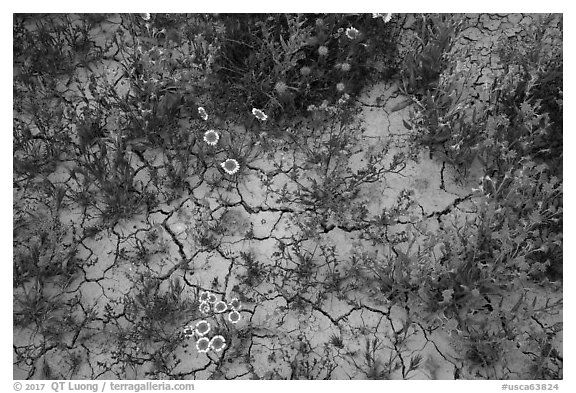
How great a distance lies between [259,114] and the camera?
160 inches

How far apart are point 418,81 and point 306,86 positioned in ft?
3.02

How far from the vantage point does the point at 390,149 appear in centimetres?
421

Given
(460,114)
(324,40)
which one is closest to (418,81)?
(460,114)

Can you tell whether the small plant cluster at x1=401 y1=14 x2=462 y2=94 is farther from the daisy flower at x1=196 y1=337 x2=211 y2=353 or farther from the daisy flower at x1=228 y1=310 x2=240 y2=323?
the daisy flower at x1=196 y1=337 x2=211 y2=353

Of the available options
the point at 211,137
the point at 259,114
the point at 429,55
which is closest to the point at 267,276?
the point at 211,137

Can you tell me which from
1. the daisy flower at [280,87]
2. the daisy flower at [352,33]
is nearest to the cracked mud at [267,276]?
the daisy flower at [280,87]

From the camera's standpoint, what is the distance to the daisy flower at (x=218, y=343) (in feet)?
11.0

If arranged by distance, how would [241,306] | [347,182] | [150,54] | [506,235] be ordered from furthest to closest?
[150,54], [347,182], [241,306], [506,235]

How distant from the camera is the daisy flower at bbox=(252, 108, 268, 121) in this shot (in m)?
3.99

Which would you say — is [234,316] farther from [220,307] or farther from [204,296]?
[204,296]

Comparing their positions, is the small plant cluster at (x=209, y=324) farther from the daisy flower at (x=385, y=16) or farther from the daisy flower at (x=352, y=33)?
the daisy flower at (x=385, y=16)

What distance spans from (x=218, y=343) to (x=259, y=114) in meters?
1.67

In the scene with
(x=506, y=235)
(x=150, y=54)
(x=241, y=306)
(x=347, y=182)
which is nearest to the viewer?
(x=506, y=235)
